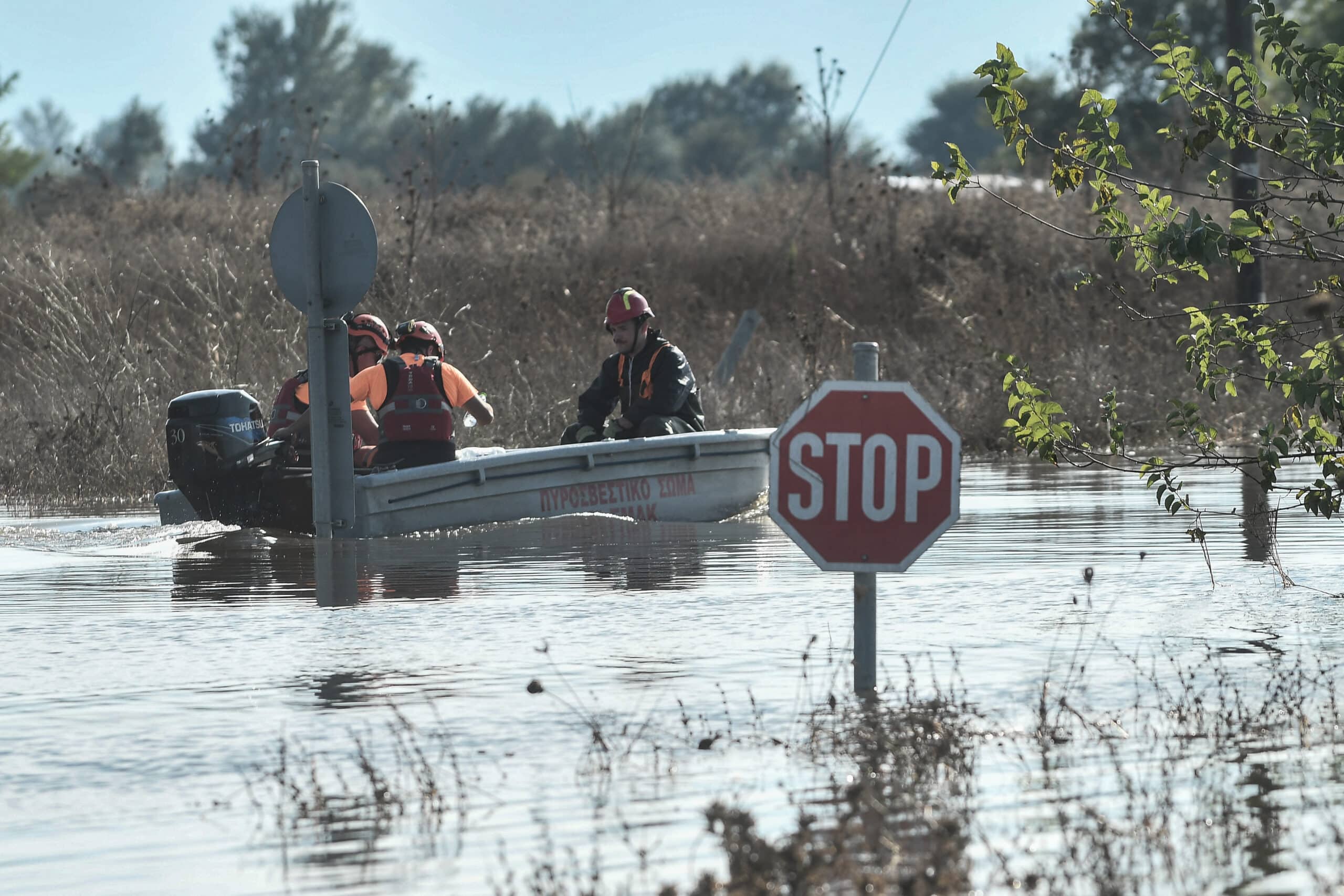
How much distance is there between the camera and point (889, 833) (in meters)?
5.16

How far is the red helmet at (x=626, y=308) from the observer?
15320 millimetres

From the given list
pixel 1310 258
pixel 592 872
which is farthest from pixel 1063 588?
pixel 592 872

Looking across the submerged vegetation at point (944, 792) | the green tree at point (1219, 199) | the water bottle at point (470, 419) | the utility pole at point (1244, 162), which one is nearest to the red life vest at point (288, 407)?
the water bottle at point (470, 419)

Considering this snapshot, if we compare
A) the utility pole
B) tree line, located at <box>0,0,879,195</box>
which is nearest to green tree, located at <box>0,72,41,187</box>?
tree line, located at <box>0,0,879,195</box>

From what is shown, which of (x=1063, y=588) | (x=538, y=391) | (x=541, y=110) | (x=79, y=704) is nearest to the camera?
(x=79, y=704)

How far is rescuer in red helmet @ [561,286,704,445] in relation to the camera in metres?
15.5

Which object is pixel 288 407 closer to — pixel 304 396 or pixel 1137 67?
pixel 304 396

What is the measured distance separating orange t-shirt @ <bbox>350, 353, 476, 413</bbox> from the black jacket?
56.7 inches

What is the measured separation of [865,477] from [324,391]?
6448mm

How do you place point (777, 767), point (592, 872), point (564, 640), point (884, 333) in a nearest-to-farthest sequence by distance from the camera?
point (592, 872), point (777, 767), point (564, 640), point (884, 333)

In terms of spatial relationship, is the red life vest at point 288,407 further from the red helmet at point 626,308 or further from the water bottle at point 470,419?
the red helmet at point 626,308

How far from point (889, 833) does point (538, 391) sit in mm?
17468

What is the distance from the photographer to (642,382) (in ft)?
51.4

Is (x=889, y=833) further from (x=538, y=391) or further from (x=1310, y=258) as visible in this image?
(x=538, y=391)
